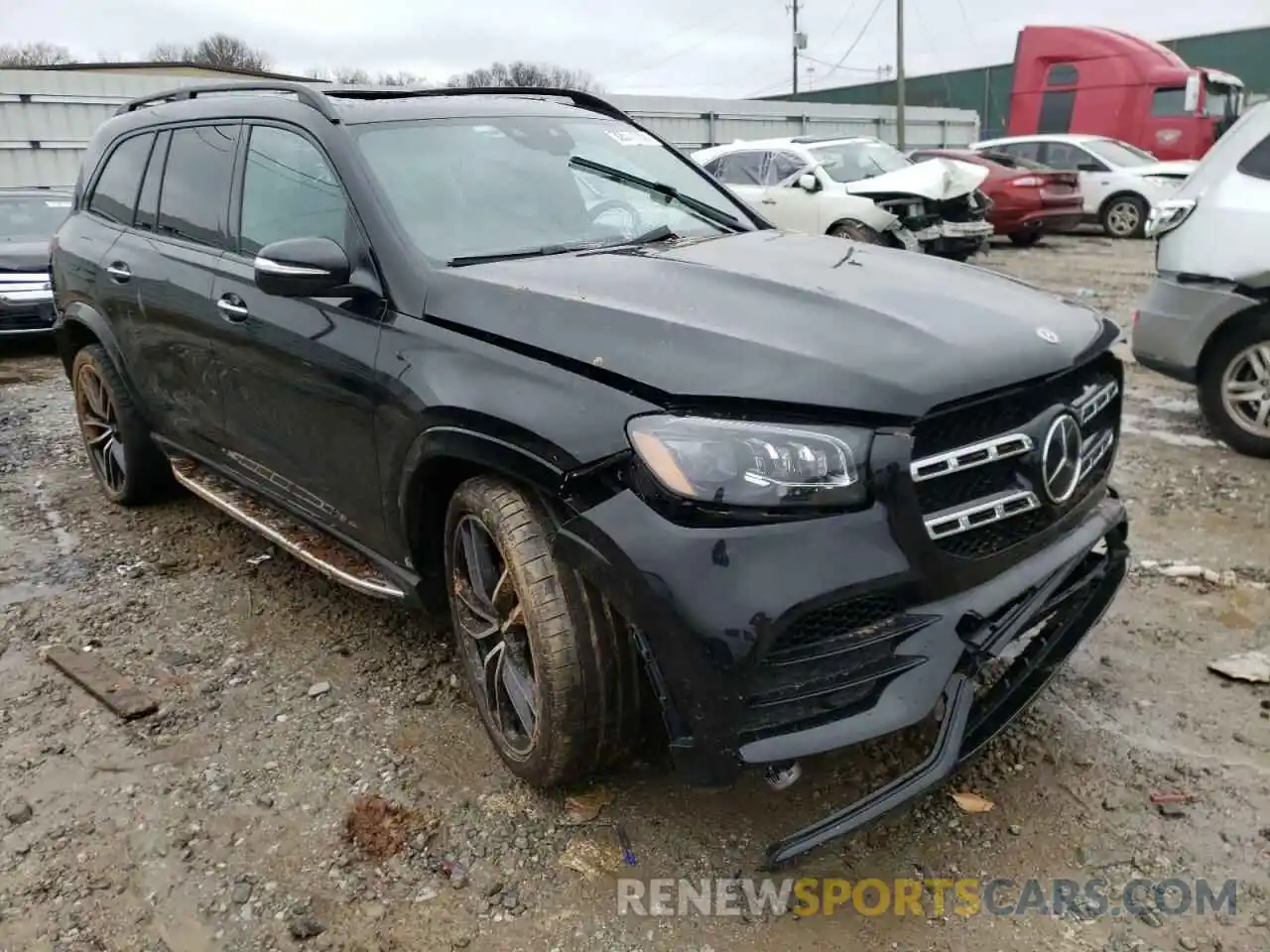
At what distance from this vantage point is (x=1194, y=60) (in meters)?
A: 26.4

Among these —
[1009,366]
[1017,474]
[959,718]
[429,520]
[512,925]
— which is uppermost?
[1009,366]

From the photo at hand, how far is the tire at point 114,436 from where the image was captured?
465 cm

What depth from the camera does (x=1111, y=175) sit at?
1538cm

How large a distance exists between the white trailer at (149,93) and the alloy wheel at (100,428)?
7191 mm

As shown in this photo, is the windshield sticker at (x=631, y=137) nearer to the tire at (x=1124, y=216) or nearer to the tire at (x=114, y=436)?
the tire at (x=114, y=436)

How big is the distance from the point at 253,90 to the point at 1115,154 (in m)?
15.2

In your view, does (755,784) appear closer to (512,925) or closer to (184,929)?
(512,925)

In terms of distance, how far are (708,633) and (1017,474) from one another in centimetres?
82

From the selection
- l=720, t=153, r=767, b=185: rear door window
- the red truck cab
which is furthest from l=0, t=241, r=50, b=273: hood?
the red truck cab

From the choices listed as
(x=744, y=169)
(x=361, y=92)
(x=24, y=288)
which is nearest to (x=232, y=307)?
(x=361, y=92)

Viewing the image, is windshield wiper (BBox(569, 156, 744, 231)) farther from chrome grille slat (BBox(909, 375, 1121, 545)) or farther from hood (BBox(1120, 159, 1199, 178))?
hood (BBox(1120, 159, 1199, 178))

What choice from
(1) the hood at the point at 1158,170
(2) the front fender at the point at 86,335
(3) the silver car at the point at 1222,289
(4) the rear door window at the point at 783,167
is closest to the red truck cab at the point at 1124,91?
(1) the hood at the point at 1158,170

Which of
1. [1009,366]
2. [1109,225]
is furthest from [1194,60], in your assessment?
[1009,366]

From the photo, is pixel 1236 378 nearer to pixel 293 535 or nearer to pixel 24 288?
pixel 293 535
